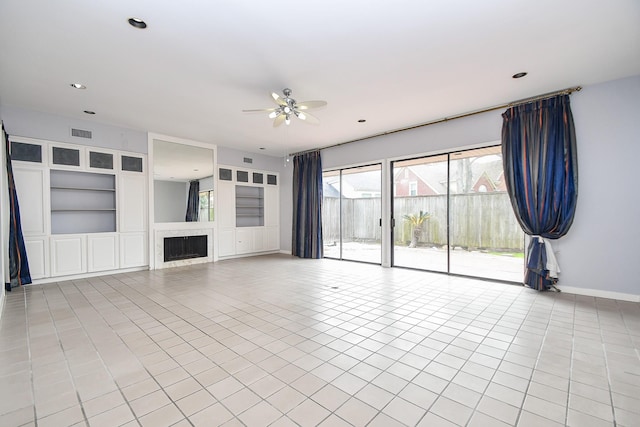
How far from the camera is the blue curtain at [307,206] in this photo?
7.41 meters

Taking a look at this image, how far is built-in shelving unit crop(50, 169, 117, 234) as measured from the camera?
17.1 feet

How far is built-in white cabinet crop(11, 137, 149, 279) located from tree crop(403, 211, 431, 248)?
5.72m

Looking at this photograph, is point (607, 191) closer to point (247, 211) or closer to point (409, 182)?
point (409, 182)

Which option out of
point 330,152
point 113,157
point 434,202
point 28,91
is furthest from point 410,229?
point 28,91

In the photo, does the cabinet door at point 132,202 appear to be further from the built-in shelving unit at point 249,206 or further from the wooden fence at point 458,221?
the wooden fence at point 458,221

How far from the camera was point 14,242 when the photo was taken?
4406 mm

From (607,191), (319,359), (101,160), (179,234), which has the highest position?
(101,160)

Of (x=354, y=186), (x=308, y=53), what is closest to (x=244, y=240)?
(x=354, y=186)

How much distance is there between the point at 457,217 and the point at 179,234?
5994 mm

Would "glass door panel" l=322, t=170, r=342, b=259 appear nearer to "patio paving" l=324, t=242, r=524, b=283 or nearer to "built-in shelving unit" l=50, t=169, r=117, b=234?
"patio paving" l=324, t=242, r=524, b=283

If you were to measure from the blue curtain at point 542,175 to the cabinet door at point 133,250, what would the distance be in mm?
6964

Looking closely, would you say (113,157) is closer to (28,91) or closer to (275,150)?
(28,91)

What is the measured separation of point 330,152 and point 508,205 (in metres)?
4.10

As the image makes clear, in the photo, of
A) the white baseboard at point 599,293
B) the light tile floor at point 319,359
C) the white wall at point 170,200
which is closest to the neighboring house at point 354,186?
the light tile floor at point 319,359
